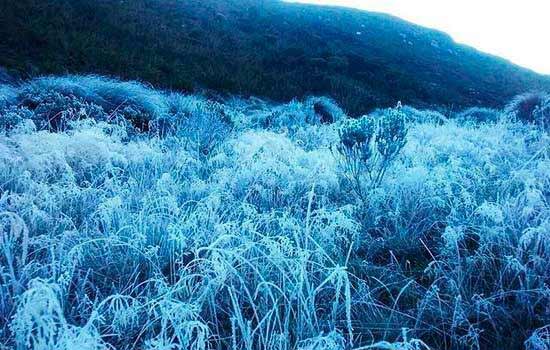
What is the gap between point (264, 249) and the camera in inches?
88.8

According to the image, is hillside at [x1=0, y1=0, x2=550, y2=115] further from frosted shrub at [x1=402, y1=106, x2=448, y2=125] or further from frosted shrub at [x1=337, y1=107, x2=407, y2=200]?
frosted shrub at [x1=337, y1=107, x2=407, y2=200]

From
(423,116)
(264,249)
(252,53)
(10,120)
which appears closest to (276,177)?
(264,249)

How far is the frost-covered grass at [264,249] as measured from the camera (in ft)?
5.49

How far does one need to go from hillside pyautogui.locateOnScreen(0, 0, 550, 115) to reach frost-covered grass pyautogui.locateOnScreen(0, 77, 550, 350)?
5086 mm

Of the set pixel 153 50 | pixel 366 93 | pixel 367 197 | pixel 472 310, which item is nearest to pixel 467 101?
pixel 366 93

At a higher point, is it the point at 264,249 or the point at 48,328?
the point at 48,328

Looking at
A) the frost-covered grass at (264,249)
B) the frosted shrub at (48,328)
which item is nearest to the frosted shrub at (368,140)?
the frost-covered grass at (264,249)

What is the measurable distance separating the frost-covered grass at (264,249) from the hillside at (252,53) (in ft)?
16.7

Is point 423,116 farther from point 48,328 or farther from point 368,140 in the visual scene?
Result: point 48,328

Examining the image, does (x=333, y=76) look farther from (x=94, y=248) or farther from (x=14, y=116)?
(x=94, y=248)

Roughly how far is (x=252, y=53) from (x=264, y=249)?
14547 millimetres

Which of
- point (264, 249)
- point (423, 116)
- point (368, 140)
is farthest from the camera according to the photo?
point (423, 116)

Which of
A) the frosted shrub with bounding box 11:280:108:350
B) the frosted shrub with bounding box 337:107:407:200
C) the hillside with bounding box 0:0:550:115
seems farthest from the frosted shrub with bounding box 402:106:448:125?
the frosted shrub with bounding box 11:280:108:350

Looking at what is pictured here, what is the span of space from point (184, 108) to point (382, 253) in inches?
226
